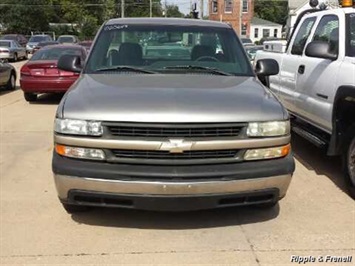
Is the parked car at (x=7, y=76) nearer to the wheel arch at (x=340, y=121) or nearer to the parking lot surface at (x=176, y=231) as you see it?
the parking lot surface at (x=176, y=231)

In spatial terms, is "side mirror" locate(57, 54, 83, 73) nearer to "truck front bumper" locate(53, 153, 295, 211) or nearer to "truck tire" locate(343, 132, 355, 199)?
"truck front bumper" locate(53, 153, 295, 211)

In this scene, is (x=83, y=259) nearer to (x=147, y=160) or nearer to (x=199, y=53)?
(x=147, y=160)

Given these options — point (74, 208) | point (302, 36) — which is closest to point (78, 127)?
point (74, 208)

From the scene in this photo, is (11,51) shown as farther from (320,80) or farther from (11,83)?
(320,80)

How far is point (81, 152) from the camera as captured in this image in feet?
13.2

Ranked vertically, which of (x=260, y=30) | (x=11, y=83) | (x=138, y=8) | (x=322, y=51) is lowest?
(x=260, y=30)

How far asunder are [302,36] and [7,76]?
10938 mm

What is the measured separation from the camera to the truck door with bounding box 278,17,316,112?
7020 mm

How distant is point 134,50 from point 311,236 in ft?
8.31

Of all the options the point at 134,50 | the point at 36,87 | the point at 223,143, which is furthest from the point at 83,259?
the point at 36,87

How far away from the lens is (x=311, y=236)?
4.40 meters

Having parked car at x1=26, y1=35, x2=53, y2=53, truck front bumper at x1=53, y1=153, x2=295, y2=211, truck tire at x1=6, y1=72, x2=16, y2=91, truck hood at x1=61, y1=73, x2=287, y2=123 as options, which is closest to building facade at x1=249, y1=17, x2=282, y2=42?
parked car at x1=26, y1=35, x2=53, y2=53

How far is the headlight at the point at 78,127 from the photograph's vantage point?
13.0 ft

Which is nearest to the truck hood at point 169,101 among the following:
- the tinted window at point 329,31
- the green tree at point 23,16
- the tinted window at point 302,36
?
the tinted window at point 329,31
